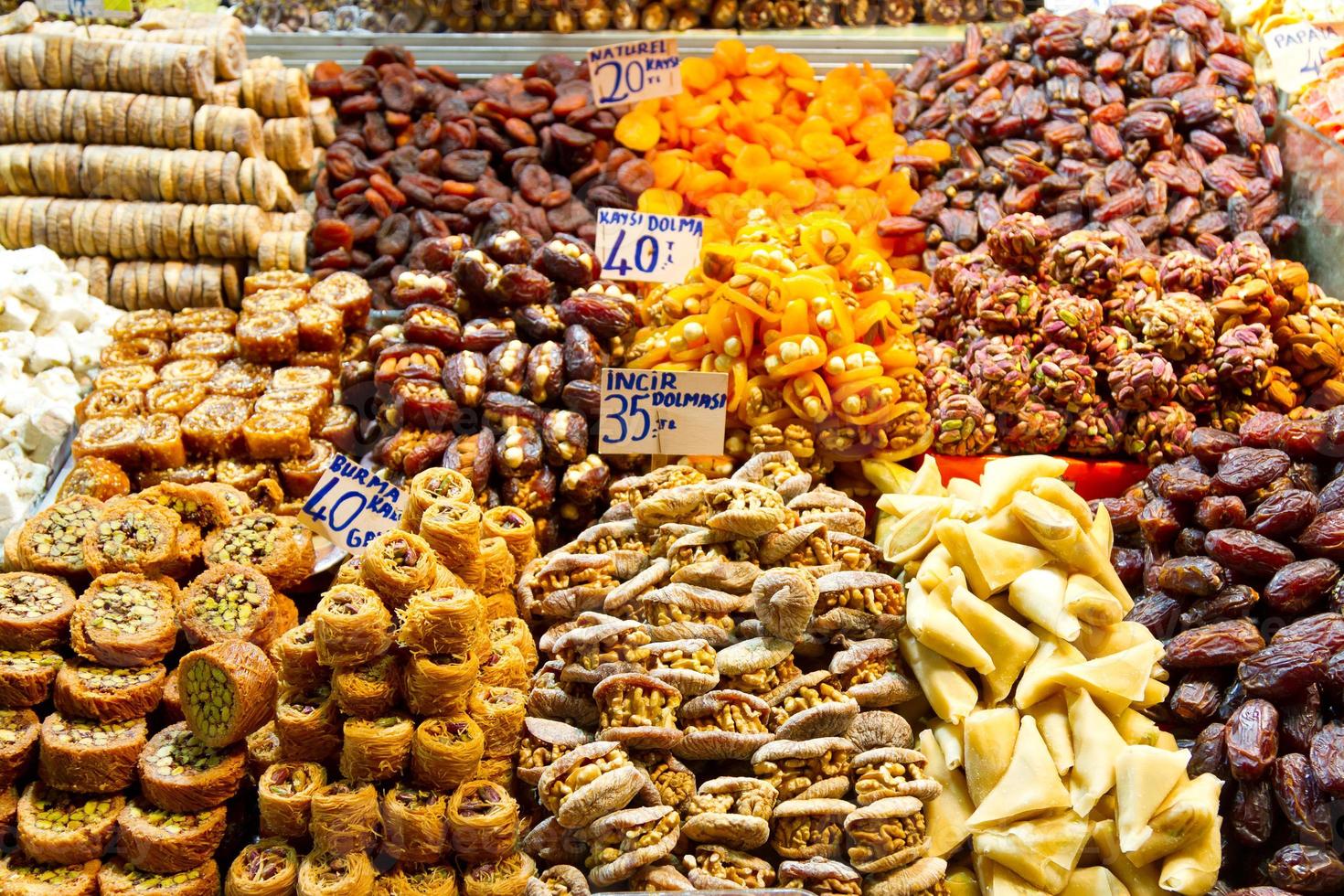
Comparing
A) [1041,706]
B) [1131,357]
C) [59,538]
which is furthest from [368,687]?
[1131,357]

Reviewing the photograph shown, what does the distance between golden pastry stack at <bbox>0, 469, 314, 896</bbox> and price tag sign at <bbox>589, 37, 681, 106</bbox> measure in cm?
174

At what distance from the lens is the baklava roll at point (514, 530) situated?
1871 mm

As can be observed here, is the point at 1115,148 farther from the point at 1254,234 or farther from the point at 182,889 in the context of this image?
the point at 182,889

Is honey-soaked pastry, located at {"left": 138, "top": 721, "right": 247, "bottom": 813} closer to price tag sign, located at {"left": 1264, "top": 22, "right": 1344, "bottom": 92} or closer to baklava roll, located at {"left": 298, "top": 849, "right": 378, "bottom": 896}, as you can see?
baklava roll, located at {"left": 298, "top": 849, "right": 378, "bottom": 896}

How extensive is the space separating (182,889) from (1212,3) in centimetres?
357

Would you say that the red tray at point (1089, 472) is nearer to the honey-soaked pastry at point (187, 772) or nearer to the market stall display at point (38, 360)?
the honey-soaked pastry at point (187, 772)

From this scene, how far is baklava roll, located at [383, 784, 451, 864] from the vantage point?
54.6 inches

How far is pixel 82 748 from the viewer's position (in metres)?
1.47

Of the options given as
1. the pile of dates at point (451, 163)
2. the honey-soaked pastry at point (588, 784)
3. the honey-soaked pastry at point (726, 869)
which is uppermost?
the pile of dates at point (451, 163)

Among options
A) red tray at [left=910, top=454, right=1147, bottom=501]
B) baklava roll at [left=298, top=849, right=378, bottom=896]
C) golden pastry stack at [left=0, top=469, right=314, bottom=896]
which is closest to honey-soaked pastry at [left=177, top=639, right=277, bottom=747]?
golden pastry stack at [left=0, top=469, right=314, bottom=896]

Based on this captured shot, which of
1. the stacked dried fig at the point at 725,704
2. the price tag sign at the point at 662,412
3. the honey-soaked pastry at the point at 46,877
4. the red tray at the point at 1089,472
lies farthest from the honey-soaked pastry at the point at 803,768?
the honey-soaked pastry at the point at 46,877

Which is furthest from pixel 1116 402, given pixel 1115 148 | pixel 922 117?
pixel 922 117

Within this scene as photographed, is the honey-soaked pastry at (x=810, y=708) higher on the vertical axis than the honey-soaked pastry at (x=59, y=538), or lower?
lower

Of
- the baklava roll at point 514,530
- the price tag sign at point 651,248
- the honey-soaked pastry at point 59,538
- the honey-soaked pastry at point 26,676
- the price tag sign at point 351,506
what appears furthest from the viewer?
the price tag sign at point 651,248
